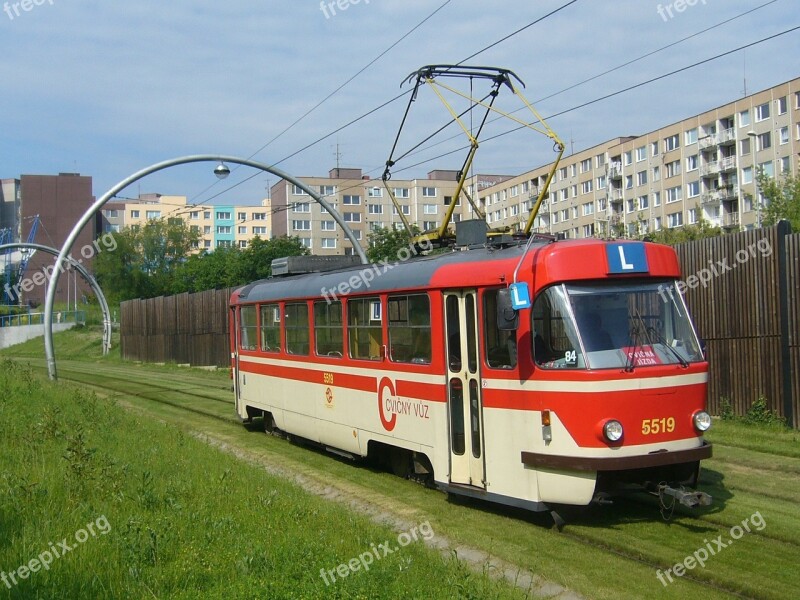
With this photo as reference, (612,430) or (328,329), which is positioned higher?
(328,329)

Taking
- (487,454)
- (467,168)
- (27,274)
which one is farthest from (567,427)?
(27,274)

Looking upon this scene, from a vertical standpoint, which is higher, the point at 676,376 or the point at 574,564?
the point at 676,376

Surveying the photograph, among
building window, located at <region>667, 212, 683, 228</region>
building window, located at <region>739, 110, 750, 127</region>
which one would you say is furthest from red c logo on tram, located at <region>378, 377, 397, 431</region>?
building window, located at <region>667, 212, 683, 228</region>

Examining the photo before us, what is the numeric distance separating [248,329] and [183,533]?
9456 millimetres

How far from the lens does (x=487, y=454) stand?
9.02 meters

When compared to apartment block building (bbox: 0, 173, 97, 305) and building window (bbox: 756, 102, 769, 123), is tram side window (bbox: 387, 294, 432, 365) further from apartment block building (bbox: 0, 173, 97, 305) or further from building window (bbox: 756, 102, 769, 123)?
apartment block building (bbox: 0, 173, 97, 305)

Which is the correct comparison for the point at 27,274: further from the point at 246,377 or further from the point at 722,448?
the point at 722,448

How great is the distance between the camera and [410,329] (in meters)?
10.5

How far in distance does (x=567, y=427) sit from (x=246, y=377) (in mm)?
9684

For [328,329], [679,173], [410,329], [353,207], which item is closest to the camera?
[410,329]

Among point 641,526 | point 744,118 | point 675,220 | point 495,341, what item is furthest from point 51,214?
point 641,526

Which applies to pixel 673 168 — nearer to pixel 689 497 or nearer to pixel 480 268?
pixel 480 268

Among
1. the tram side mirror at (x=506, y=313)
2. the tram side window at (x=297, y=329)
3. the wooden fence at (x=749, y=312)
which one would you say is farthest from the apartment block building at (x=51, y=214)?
the tram side mirror at (x=506, y=313)

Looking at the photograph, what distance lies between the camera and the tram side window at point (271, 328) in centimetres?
1493
